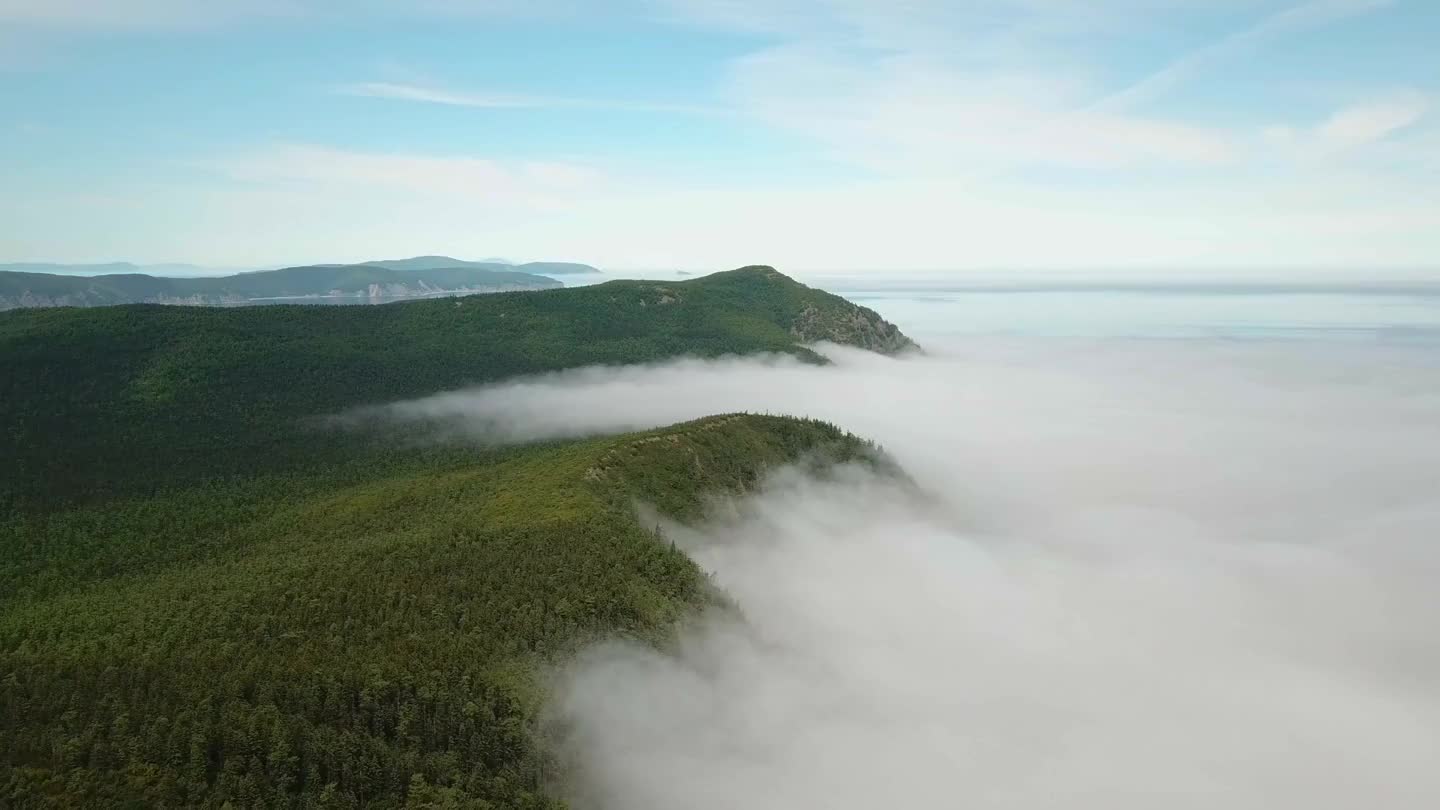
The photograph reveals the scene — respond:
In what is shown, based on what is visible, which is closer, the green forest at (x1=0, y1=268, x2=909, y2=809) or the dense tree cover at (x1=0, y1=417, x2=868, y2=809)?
the dense tree cover at (x1=0, y1=417, x2=868, y2=809)

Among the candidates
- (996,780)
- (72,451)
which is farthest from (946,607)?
(72,451)

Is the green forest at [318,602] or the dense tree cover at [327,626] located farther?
the green forest at [318,602]

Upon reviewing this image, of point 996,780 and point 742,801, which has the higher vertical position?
point 742,801

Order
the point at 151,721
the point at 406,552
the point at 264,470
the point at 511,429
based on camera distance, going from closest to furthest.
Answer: the point at 151,721, the point at 406,552, the point at 264,470, the point at 511,429

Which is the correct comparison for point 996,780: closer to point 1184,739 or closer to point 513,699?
point 1184,739
